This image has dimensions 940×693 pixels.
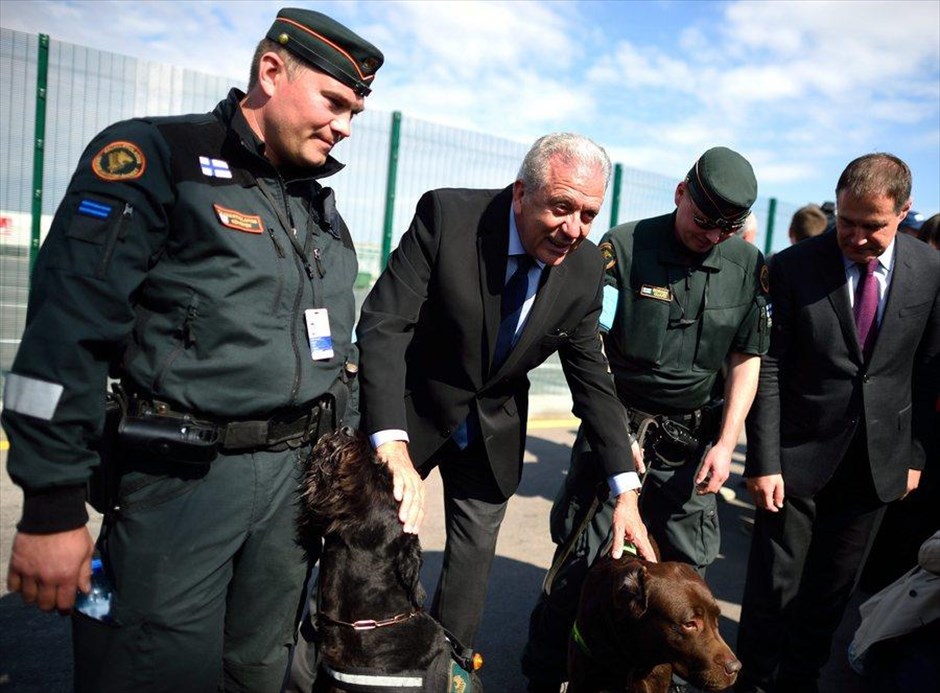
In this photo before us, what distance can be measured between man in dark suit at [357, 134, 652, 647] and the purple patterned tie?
3.96 feet

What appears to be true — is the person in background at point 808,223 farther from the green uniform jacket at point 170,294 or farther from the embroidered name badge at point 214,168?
the embroidered name badge at point 214,168

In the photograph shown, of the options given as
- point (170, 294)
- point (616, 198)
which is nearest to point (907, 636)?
point (170, 294)

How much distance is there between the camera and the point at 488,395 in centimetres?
252

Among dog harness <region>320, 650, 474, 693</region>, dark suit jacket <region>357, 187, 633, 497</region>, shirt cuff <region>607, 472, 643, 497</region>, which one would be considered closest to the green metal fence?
dark suit jacket <region>357, 187, 633, 497</region>

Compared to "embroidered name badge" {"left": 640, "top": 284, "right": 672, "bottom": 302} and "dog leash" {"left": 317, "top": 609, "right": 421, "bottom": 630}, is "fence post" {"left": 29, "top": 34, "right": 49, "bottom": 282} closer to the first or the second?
"dog leash" {"left": 317, "top": 609, "right": 421, "bottom": 630}

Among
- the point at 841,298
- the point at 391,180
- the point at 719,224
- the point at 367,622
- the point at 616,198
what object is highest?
the point at 616,198

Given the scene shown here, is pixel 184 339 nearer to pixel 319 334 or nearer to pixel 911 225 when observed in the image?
pixel 319 334

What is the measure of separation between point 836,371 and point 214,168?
264 centimetres

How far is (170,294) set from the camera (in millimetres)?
1600

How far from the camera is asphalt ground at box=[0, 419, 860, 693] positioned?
2.79 metres

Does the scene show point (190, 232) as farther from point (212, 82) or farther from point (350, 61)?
point (212, 82)

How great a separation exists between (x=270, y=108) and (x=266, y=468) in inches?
37.3

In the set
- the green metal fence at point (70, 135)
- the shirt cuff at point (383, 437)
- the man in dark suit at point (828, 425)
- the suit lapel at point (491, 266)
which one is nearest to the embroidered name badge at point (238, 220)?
the shirt cuff at point (383, 437)

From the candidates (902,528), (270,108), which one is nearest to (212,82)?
(270,108)
